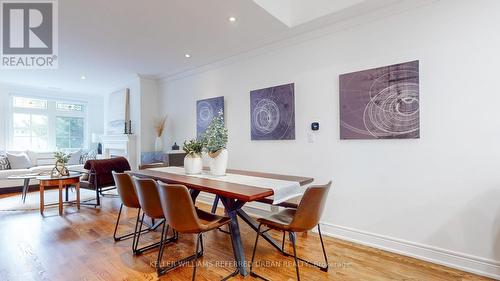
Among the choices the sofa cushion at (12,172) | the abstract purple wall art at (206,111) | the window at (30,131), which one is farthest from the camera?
the window at (30,131)

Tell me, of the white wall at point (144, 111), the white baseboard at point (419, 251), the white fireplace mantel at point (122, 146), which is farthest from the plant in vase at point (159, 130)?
the white baseboard at point (419, 251)

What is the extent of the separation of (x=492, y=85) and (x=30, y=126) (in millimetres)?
8861

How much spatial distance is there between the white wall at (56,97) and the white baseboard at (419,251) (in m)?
7.43

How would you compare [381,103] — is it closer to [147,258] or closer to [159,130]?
[147,258]

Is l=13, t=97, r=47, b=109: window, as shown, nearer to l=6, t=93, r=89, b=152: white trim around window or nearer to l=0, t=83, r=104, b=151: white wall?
l=6, t=93, r=89, b=152: white trim around window

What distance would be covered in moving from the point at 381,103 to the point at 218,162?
1.81 m

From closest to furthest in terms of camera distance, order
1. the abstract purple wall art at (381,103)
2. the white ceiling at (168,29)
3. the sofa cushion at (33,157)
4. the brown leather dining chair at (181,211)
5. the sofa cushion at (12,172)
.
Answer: the brown leather dining chair at (181,211) < the abstract purple wall art at (381,103) < the white ceiling at (168,29) < the sofa cushion at (12,172) < the sofa cushion at (33,157)

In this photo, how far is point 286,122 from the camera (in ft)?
11.1

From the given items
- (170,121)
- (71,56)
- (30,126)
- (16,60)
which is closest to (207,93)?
(170,121)

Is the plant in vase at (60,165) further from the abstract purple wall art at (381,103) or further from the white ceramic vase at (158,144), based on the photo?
the abstract purple wall art at (381,103)

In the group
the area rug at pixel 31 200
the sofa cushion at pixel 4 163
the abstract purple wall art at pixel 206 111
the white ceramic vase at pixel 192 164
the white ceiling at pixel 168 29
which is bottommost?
the area rug at pixel 31 200

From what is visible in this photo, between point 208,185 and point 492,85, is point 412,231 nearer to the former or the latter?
point 492,85

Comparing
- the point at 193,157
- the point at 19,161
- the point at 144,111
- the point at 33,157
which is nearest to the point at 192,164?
the point at 193,157

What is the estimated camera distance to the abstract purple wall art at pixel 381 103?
2424mm
